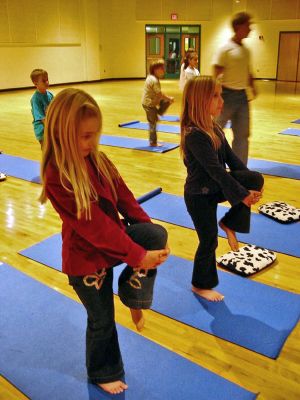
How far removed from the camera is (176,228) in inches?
124

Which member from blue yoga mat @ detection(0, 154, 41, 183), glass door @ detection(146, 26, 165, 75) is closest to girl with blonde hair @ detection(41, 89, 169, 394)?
blue yoga mat @ detection(0, 154, 41, 183)

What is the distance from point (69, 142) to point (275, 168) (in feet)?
12.2

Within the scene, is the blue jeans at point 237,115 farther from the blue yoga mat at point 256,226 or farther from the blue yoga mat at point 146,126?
the blue yoga mat at point 146,126

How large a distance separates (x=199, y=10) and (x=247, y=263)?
15.4 metres

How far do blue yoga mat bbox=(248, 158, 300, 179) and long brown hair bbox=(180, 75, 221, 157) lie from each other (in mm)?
2598

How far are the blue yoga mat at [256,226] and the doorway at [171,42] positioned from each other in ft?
45.6

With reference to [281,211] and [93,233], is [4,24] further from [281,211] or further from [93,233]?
[93,233]

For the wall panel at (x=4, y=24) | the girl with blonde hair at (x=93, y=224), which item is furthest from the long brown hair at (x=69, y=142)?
the wall panel at (x=4, y=24)

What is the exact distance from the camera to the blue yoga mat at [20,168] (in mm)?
4449

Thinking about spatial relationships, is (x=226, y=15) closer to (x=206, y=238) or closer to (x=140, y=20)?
(x=140, y=20)

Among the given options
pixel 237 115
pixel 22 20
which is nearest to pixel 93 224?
pixel 237 115

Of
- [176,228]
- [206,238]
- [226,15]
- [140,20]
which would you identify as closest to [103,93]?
[140,20]

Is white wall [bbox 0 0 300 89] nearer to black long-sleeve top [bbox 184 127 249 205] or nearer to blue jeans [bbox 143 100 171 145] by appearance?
blue jeans [bbox 143 100 171 145]

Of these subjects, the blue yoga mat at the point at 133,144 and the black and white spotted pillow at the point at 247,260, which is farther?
the blue yoga mat at the point at 133,144
